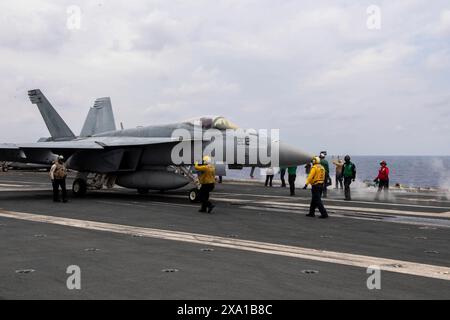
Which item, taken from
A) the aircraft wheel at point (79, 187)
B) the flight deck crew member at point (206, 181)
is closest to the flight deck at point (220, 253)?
the flight deck crew member at point (206, 181)

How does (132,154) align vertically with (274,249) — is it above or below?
above

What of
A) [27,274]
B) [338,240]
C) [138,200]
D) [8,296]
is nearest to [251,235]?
[338,240]

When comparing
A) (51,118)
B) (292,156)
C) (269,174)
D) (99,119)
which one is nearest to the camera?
(292,156)

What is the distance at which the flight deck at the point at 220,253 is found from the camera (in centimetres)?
590

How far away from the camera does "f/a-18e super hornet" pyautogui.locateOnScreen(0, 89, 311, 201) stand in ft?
55.2

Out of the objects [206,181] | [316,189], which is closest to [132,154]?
[206,181]

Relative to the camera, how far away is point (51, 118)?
26.3 metres

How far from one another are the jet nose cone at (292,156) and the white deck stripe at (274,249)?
6.91 metres

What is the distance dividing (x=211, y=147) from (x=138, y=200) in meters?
3.61

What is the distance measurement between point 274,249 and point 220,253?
3.53 ft

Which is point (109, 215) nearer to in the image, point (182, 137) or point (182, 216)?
point (182, 216)

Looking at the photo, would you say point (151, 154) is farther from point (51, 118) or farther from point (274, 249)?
point (274, 249)

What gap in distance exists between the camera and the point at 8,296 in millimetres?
5504

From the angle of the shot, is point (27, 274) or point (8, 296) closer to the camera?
point (8, 296)
